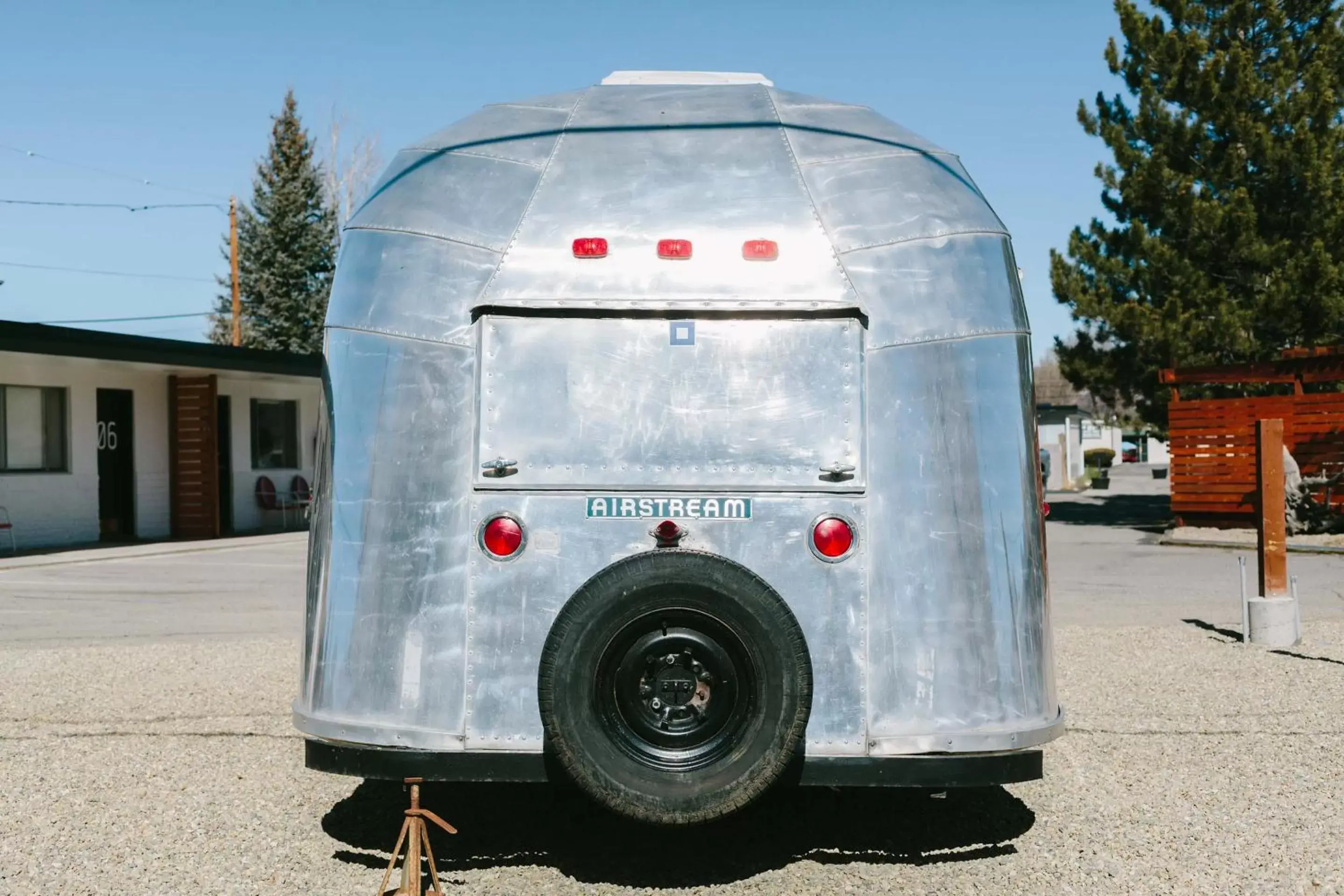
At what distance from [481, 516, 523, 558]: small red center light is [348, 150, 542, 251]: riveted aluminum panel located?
1.00 metres

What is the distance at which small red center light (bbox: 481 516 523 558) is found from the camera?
15.4 feet

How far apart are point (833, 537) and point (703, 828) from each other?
6.11 ft

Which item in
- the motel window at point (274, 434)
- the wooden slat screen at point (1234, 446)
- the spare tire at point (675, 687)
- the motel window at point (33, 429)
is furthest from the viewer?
the motel window at point (274, 434)

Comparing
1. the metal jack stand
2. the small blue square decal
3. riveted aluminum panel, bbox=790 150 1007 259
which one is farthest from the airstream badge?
the metal jack stand

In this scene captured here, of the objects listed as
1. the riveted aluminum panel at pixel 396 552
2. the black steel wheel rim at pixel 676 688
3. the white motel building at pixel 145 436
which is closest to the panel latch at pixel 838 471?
the black steel wheel rim at pixel 676 688

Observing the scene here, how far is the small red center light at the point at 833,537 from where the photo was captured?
4.69 m

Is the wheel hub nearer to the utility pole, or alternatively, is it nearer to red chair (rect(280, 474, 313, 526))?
red chair (rect(280, 474, 313, 526))

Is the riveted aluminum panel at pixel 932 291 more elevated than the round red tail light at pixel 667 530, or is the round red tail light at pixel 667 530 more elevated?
the riveted aluminum panel at pixel 932 291

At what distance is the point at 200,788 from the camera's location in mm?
6441

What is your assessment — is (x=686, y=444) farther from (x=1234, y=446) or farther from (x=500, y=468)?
(x=1234, y=446)

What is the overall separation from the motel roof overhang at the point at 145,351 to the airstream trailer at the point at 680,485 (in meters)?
14.2

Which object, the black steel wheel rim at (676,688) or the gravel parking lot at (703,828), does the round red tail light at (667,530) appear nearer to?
the black steel wheel rim at (676,688)

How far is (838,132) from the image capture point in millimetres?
5203

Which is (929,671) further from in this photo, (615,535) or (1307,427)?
(1307,427)
